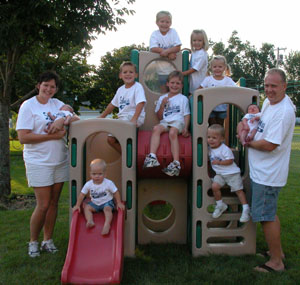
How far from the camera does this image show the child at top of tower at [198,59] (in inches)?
177

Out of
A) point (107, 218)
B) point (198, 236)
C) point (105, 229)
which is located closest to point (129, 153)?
point (107, 218)

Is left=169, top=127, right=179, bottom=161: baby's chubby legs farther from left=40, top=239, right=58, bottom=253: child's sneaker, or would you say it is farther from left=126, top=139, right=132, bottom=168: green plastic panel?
left=40, top=239, right=58, bottom=253: child's sneaker

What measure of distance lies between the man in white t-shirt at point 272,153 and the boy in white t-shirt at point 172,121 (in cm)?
80

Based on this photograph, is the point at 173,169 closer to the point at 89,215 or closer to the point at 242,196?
the point at 242,196

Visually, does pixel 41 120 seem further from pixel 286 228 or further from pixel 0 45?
pixel 286 228

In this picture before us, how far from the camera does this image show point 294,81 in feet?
179

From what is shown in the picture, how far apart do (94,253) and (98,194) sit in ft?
1.96

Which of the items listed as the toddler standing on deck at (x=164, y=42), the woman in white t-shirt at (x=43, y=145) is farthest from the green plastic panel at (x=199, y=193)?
the toddler standing on deck at (x=164, y=42)

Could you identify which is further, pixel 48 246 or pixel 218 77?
pixel 218 77

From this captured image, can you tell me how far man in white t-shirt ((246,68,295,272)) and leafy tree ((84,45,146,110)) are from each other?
1291cm

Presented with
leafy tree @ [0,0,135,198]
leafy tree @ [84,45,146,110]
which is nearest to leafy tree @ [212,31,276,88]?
leafy tree @ [84,45,146,110]

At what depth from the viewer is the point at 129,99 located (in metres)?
4.13

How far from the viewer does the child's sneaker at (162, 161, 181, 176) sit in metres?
3.61

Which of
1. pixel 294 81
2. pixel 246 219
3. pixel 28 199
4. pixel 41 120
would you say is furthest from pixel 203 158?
pixel 294 81
